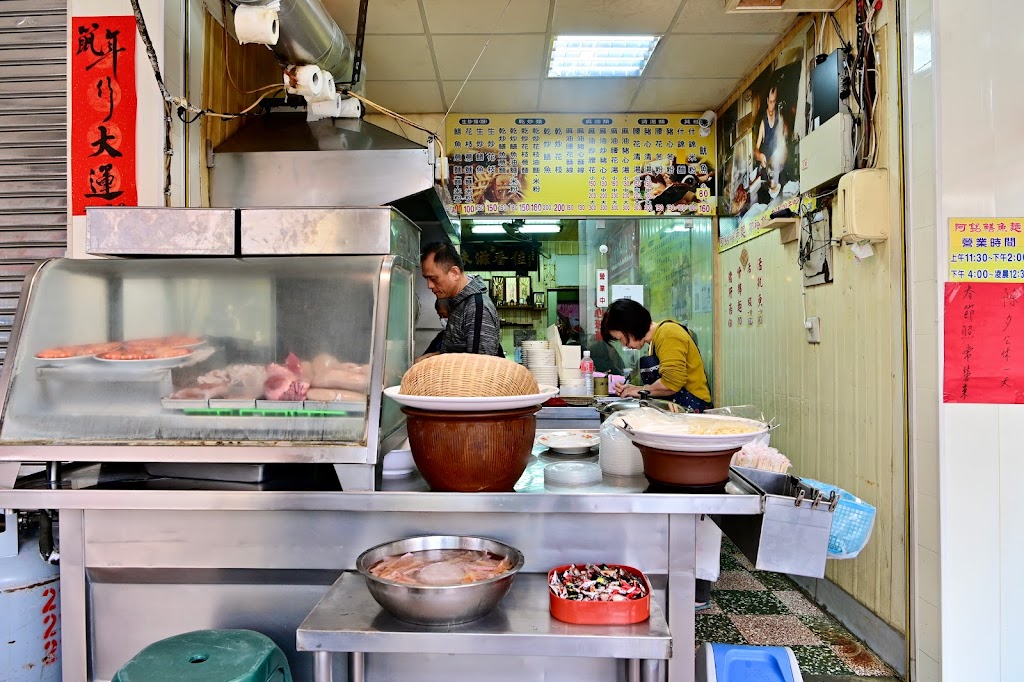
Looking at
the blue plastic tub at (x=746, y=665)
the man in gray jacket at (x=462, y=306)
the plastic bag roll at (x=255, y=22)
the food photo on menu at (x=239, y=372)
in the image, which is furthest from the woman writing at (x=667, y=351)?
the food photo on menu at (x=239, y=372)

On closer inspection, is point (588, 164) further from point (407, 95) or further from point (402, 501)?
point (402, 501)

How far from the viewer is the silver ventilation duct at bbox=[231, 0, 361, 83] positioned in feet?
9.78

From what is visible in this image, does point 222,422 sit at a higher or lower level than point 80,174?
lower

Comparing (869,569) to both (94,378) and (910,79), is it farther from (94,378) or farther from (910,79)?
(94,378)

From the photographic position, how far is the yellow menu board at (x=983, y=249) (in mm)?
2658

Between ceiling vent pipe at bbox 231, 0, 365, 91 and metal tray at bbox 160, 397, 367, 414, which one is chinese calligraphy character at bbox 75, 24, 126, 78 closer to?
ceiling vent pipe at bbox 231, 0, 365, 91

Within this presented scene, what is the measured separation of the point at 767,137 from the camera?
4480 mm

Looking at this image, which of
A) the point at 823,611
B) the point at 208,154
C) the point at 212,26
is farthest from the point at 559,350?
the point at 212,26

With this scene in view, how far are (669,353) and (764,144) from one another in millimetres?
1725

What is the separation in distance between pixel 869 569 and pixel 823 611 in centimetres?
57

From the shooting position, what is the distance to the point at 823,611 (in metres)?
3.58

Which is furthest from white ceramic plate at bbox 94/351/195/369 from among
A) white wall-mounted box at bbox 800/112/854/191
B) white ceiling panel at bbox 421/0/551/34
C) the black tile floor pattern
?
white wall-mounted box at bbox 800/112/854/191

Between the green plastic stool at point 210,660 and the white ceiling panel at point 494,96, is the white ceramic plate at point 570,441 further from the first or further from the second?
the white ceiling panel at point 494,96

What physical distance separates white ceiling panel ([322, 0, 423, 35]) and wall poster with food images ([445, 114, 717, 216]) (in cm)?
154
